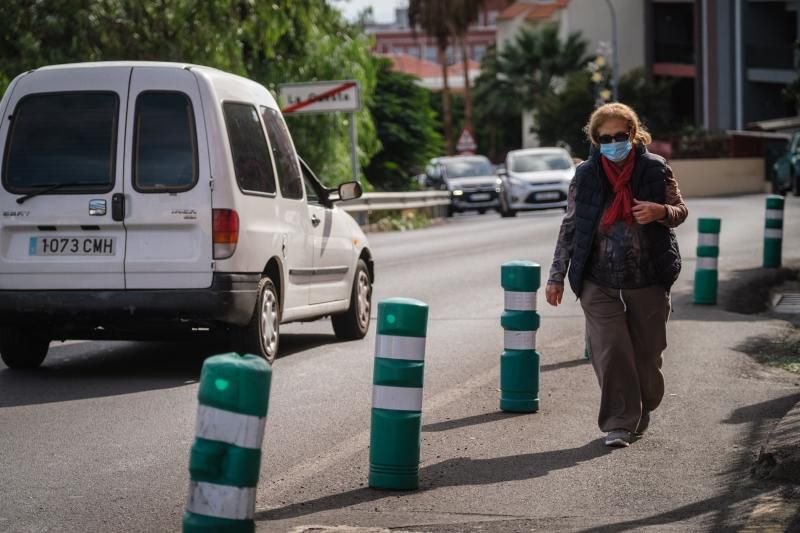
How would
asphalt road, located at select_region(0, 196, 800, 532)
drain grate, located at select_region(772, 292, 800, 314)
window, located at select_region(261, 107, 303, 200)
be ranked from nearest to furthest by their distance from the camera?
asphalt road, located at select_region(0, 196, 800, 532) → window, located at select_region(261, 107, 303, 200) → drain grate, located at select_region(772, 292, 800, 314)

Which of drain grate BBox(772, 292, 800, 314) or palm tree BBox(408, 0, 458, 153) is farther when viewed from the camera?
palm tree BBox(408, 0, 458, 153)

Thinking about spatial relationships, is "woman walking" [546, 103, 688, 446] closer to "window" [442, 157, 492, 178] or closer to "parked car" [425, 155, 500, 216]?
"parked car" [425, 155, 500, 216]

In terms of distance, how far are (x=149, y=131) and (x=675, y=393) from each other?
376 cm

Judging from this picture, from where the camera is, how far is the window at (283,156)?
11.1 metres

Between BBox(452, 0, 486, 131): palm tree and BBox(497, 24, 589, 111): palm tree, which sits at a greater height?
BBox(452, 0, 486, 131): palm tree

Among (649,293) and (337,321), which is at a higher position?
(649,293)

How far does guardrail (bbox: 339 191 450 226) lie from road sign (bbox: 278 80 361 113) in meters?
1.88

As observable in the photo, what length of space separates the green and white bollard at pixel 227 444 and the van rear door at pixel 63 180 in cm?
578

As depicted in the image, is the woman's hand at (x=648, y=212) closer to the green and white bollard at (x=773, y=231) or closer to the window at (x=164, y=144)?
the window at (x=164, y=144)

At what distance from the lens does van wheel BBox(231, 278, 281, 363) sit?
33.7 feet

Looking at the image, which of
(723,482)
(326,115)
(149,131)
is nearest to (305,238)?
(149,131)

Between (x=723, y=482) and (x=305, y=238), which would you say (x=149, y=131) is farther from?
(x=723, y=482)

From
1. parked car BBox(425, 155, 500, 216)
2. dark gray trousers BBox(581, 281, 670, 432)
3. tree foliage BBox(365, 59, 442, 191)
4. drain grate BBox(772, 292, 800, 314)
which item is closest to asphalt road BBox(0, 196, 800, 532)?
dark gray trousers BBox(581, 281, 670, 432)

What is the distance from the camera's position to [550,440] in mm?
7965
